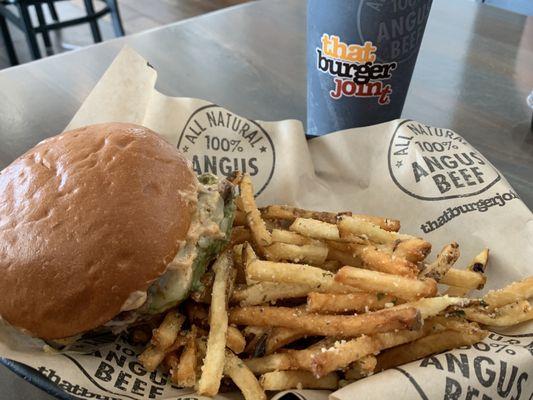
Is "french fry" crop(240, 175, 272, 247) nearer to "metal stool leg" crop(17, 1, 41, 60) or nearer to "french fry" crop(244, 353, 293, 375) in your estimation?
"french fry" crop(244, 353, 293, 375)

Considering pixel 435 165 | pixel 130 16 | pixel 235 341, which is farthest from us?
pixel 130 16

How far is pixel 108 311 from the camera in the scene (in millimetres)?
1106

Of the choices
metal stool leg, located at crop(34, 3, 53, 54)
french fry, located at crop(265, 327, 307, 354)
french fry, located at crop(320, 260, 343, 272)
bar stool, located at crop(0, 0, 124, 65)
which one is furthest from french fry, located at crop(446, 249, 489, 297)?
metal stool leg, located at crop(34, 3, 53, 54)

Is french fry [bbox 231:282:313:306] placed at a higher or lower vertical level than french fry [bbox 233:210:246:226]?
lower

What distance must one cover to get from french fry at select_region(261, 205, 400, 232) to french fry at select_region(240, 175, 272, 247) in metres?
0.07

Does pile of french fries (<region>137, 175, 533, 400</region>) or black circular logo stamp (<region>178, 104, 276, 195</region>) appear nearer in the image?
pile of french fries (<region>137, 175, 533, 400</region>)

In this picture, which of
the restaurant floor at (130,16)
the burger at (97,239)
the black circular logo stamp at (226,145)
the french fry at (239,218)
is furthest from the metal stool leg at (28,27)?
the french fry at (239,218)

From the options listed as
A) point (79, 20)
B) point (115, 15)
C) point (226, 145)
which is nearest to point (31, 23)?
point (79, 20)

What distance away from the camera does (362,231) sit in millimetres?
1241

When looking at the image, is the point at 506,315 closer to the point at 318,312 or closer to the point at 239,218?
the point at 318,312

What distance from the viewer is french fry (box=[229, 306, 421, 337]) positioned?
3.42 ft

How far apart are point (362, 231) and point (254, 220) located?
25 cm

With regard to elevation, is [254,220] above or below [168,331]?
above

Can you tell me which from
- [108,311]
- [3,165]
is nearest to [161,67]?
[3,165]
